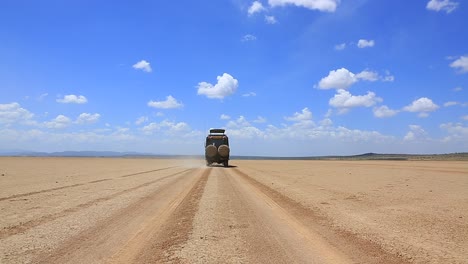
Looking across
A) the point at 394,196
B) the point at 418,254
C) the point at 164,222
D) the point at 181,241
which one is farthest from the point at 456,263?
the point at 394,196

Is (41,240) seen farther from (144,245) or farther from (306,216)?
(306,216)

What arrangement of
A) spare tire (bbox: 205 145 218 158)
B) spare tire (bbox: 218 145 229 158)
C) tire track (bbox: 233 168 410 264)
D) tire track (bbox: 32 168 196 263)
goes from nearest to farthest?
tire track (bbox: 32 168 196 263) → tire track (bbox: 233 168 410 264) → spare tire (bbox: 218 145 229 158) → spare tire (bbox: 205 145 218 158)

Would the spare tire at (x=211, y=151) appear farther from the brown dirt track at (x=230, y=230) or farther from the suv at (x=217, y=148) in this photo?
the brown dirt track at (x=230, y=230)

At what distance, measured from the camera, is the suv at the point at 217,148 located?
2242 inches

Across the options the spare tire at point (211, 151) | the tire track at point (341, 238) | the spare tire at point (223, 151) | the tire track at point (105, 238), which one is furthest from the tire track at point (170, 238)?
the spare tire at point (211, 151)

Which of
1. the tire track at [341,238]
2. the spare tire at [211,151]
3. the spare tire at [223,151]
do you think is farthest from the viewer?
the spare tire at [211,151]

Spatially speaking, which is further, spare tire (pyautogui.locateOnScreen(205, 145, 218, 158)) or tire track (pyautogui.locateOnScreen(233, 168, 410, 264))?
spare tire (pyautogui.locateOnScreen(205, 145, 218, 158))

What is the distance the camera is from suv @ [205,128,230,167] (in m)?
56.9

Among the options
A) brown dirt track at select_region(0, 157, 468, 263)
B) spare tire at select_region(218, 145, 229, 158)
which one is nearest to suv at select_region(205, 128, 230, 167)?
spare tire at select_region(218, 145, 229, 158)

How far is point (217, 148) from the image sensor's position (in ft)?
187

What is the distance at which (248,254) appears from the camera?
7914 millimetres

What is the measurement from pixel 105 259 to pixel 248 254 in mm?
2552

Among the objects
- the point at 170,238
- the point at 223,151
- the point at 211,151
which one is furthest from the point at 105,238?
the point at 211,151

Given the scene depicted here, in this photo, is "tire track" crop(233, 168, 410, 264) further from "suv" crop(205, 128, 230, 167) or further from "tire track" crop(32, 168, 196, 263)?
"suv" crop(205, 128, 230, 167)
